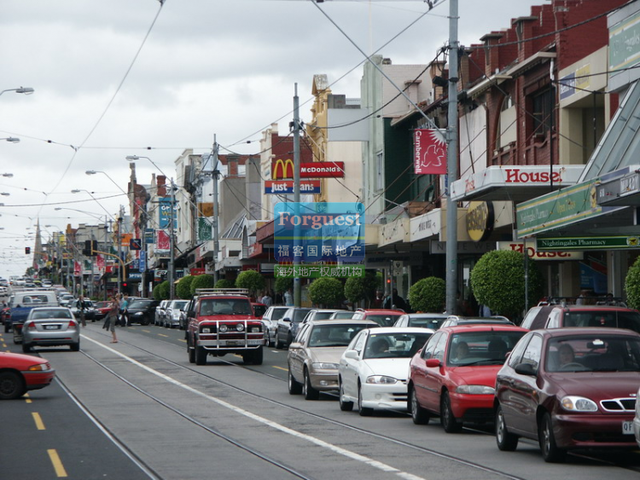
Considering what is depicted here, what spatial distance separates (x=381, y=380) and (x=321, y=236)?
29.2 metres

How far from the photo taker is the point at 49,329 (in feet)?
120

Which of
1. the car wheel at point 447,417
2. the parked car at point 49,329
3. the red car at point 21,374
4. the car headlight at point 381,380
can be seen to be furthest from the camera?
the parked car at point 49,329

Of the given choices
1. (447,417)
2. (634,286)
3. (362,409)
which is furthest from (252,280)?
(447,417)

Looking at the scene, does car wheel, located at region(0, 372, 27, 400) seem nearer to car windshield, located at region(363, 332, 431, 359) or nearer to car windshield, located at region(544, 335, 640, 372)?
car windshield, located at region(363, 332, 431, 359)

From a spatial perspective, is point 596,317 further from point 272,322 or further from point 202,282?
point 202,282

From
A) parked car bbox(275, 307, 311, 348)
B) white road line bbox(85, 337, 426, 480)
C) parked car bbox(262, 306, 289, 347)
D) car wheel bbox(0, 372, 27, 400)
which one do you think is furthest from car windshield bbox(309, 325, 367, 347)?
parked car bbox(262, 306, 289, 347)

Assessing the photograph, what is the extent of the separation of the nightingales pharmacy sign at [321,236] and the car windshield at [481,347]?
26.9 metres

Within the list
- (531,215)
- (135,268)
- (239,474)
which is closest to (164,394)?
(531,215)

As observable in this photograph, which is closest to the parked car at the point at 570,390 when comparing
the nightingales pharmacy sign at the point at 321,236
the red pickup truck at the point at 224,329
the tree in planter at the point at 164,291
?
the red pickup truck at the point at 224,329

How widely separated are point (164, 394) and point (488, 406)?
9.32 m

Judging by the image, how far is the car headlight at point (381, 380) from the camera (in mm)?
17609

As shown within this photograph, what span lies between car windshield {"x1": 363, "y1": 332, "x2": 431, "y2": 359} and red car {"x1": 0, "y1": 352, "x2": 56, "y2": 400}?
247 inches

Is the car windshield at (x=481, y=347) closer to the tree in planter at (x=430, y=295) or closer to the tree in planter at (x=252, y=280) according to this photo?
the tree in planter at (x=430, y=295)

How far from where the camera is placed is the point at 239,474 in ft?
Answer: 38.0
